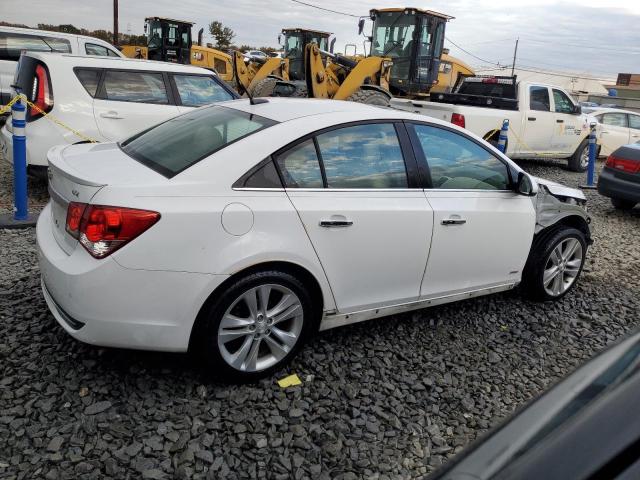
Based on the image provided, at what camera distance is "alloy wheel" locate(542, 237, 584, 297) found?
4410mm

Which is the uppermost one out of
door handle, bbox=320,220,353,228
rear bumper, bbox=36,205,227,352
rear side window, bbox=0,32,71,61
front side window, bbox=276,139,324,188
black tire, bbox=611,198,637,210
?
rear side window, bbox=0,32,71,61

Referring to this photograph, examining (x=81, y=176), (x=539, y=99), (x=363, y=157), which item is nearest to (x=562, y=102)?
(x=539, y=99)

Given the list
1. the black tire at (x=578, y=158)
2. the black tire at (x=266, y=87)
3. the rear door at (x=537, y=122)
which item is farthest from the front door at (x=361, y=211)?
the black tire at (x=266, y=87)

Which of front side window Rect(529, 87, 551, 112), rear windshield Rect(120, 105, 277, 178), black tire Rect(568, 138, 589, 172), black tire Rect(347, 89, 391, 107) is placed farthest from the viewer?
black tire Rect(568, 138, 589, 172)

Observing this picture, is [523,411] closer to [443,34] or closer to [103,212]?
[103,212]

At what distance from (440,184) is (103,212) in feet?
6.86

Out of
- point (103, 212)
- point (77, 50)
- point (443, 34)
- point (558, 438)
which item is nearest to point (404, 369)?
point (103, 212)

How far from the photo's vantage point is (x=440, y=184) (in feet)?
11.8

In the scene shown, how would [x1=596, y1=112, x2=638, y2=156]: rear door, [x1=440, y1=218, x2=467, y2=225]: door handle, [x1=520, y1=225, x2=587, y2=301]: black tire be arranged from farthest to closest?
[x1=596, y1=112, x2=638, y2=156]: rear door, [x1=520, y1=225, x2=587, y2=301]: black tire, [x1=440, y1=218, x2=467, y2=225]: door handle

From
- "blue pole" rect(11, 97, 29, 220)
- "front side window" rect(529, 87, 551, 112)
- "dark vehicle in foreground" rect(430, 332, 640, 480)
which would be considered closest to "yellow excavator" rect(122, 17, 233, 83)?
"front side window" rect(529, 87, 551, 112)

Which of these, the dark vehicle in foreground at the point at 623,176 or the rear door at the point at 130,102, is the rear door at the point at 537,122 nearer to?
the dark vehicle in foreground at the point at 623,176

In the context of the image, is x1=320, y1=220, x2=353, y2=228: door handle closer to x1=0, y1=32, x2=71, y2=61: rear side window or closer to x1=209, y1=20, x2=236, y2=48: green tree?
x1=0, y1=32, x2=71, y2=61: rear side window

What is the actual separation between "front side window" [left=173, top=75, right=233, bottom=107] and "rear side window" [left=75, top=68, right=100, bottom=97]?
995 mm

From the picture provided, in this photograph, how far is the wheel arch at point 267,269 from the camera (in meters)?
2.77
